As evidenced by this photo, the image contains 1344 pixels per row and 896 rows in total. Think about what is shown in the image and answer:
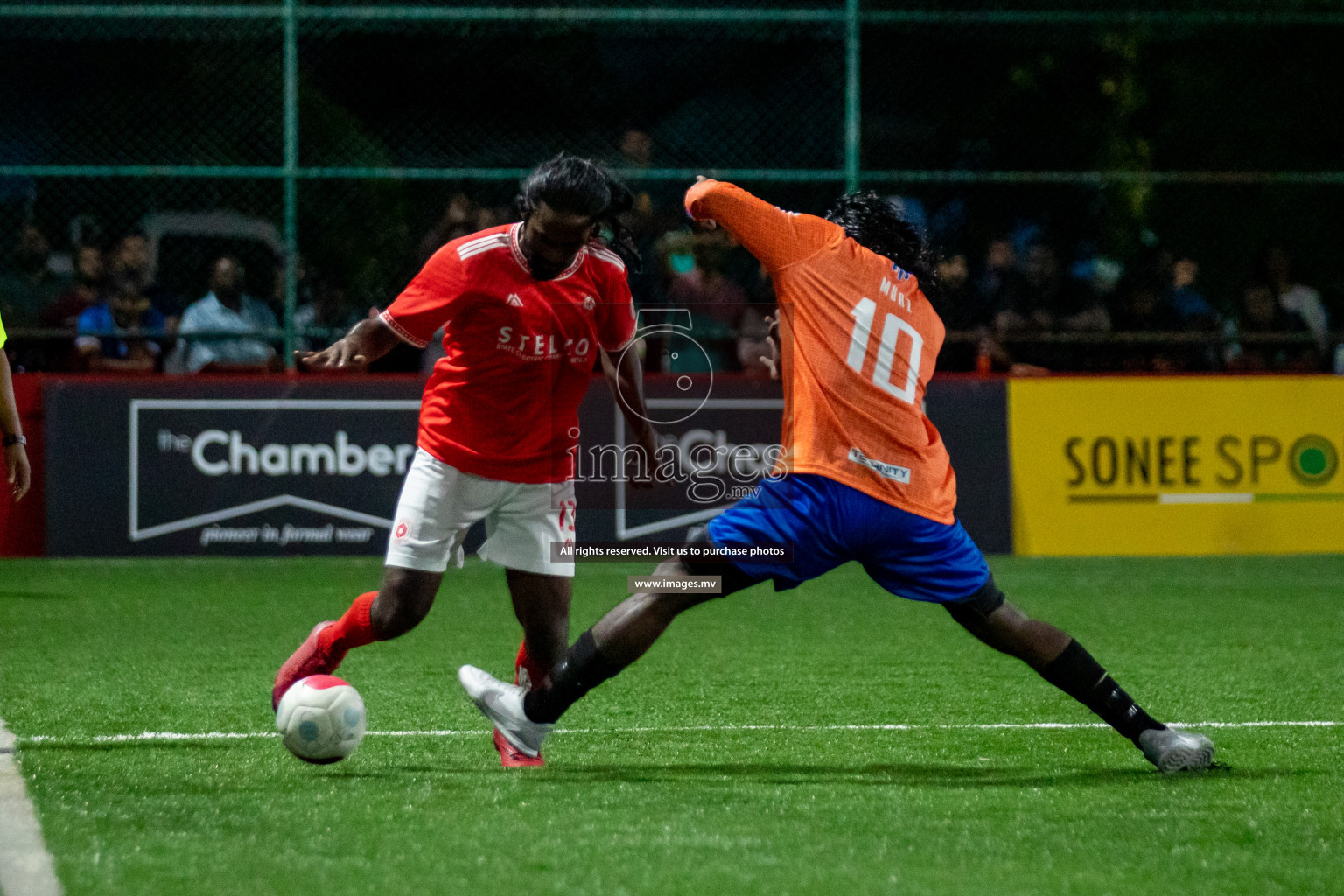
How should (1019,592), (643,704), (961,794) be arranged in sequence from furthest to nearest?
(1019,592), (643,704), (961,794)

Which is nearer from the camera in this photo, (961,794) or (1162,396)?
(961,794)

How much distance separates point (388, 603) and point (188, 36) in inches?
356

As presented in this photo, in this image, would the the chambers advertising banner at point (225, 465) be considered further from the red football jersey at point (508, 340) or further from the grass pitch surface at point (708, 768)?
the red football jersey at point (508, 340)

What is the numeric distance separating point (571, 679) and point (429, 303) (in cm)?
117

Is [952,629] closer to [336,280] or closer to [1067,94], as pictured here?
[336,280]

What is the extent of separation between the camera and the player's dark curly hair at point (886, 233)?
16.9 feet

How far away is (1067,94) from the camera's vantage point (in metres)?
17.4

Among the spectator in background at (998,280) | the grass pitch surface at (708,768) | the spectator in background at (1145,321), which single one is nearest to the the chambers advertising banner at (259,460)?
the grass pitch surface at (708,768)

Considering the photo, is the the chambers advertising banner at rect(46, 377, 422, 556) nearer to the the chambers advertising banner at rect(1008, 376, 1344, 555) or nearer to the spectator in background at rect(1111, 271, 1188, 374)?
the the chambers advertising banner at rect(1008, 376, 1344, 555)

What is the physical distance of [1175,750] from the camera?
5137 millimetres

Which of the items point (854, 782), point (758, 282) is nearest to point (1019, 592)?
point (758, 282)

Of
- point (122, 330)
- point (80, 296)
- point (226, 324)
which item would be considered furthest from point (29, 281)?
point (226, 324)

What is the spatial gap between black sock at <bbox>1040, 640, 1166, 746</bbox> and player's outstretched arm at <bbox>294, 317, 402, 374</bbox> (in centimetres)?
214

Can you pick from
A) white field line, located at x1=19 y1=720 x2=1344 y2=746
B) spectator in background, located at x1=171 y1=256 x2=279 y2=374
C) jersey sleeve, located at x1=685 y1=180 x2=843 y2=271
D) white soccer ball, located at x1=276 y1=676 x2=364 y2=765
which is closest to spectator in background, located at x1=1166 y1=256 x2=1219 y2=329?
spectator in background, located at x1=171 y1=256 x2=279 y2=374
